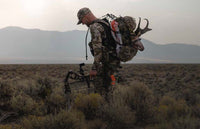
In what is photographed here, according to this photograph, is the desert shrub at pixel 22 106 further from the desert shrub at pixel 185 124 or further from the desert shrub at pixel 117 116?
the desert shrub at pixel 185 124

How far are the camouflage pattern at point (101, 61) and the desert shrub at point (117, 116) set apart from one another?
706 millimetres

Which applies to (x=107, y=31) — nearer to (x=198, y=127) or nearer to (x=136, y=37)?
(x=136, y=37)

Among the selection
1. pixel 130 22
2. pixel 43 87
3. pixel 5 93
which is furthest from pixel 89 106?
pixel 43 87

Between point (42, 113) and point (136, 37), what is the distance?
3509 millimetres

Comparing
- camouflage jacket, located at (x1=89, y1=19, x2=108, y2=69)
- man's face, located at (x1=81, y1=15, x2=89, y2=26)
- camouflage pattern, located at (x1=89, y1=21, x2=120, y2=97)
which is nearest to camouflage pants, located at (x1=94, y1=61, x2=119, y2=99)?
camouflage pattern, located at (x1=89, y1=21, x2=120, y2=97)

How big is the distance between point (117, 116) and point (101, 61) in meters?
1.36

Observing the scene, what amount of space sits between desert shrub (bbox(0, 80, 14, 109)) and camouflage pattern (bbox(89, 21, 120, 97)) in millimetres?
3149

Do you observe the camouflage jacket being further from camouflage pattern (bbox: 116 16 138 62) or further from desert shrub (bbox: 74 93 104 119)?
desert shrub (bbox: 74 93 104 119)

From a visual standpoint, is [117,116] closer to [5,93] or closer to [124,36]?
[124,36]

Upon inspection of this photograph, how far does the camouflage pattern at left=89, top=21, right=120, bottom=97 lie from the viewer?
14.7ft

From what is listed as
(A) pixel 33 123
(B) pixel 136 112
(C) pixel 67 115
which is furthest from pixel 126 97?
(A) pixel 33 123

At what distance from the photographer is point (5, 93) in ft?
21.3

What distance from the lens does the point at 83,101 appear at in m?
5.49

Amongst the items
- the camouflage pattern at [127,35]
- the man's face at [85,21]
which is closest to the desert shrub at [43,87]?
the man's face at [85,21]
